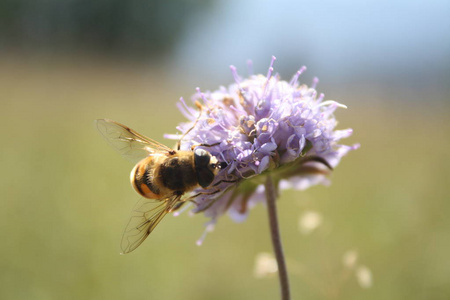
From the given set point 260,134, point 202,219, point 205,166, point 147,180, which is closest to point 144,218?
point 147,180

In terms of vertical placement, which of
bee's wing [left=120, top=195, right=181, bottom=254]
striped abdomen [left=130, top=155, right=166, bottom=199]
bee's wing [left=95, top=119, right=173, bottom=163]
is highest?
bee's wing [left=95, top=119, right=173, bottom=163]

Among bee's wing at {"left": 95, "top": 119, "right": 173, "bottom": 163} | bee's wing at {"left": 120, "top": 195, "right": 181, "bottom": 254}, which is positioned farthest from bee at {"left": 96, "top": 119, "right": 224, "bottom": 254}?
bee's wing at {"left": 95, "top": 119, "right": 173, "bottom": 163}

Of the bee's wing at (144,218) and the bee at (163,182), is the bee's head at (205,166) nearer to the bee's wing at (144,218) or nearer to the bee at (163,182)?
the bee at (163,182)

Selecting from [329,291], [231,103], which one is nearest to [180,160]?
[231,103]

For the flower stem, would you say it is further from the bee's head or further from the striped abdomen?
the striped abdomen

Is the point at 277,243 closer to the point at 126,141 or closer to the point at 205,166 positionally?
the point at 205,166

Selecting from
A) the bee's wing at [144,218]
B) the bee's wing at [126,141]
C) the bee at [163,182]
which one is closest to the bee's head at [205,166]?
Answer: the bee at [163,182]

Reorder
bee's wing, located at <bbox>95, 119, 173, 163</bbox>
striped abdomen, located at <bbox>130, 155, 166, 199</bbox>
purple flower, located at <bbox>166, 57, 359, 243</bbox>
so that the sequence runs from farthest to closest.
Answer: bee's wing, located at <bbox>95, 119, 173, 163</bbox> → striped abdomen, located at <bbox>130, 155, 166, 199</bbox> → purple flower, located at <bbox>166, 57, 359, 243</bbox>

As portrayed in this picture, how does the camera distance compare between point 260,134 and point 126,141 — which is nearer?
point 260,134
